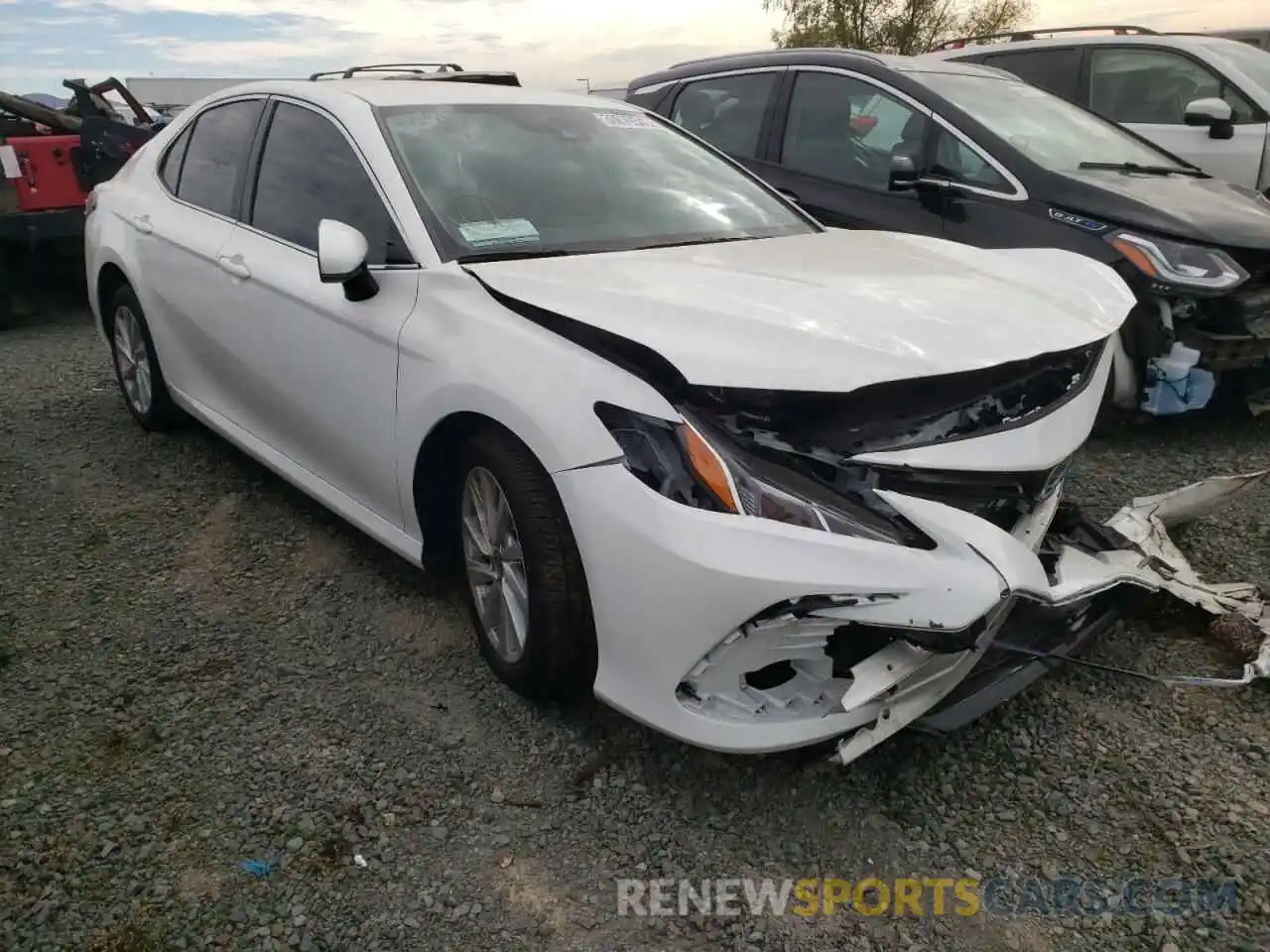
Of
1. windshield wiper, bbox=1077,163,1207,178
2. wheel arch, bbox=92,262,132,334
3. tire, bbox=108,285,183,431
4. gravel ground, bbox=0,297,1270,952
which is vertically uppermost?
windshield wiper, bbox=1077,163,1207,178

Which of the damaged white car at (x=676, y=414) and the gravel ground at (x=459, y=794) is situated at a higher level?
the damaged white car at (x=676, y=414)

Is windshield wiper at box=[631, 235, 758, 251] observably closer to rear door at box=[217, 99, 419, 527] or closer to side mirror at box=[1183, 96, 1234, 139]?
rear door at box=[217, 99, 419, 527]

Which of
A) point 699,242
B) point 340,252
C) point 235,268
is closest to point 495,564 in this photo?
point 340,252

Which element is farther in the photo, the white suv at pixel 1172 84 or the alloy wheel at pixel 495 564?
the white suv at pixel 1172 84

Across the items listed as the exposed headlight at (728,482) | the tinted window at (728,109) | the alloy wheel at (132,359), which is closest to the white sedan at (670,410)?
the exposed headlight at (728,482)

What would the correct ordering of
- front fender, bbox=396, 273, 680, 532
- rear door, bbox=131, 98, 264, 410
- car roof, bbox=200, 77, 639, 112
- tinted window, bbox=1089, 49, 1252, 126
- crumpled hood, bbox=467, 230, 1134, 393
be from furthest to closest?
tinted window, bbox=1089, 49, 1252, 126 → rear door, bbox=131, 98, 264, 410 → car roof, bbox=200, 77, 639, 112 → front fender, bbox=396, 273, 680, 532 → crumpled hood, bbox=467, 230, 1134, 393

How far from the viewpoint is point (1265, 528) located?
12.0 ft

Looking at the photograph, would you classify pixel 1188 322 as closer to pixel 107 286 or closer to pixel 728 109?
pixel 728 109

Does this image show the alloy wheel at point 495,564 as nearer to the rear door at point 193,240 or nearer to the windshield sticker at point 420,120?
the windshield sticker at point 420,120

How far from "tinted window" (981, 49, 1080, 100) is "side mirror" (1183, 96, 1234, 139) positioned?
1002 mm

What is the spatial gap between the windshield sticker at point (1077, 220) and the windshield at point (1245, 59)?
11.4ft

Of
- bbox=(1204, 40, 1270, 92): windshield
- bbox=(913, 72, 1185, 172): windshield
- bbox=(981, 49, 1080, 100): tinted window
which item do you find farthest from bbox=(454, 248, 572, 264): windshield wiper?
bbox=(1204, 40, 1270, 92): windshield

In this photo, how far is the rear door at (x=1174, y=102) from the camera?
22.0 feet

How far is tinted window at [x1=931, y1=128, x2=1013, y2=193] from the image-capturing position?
4.82 metres
